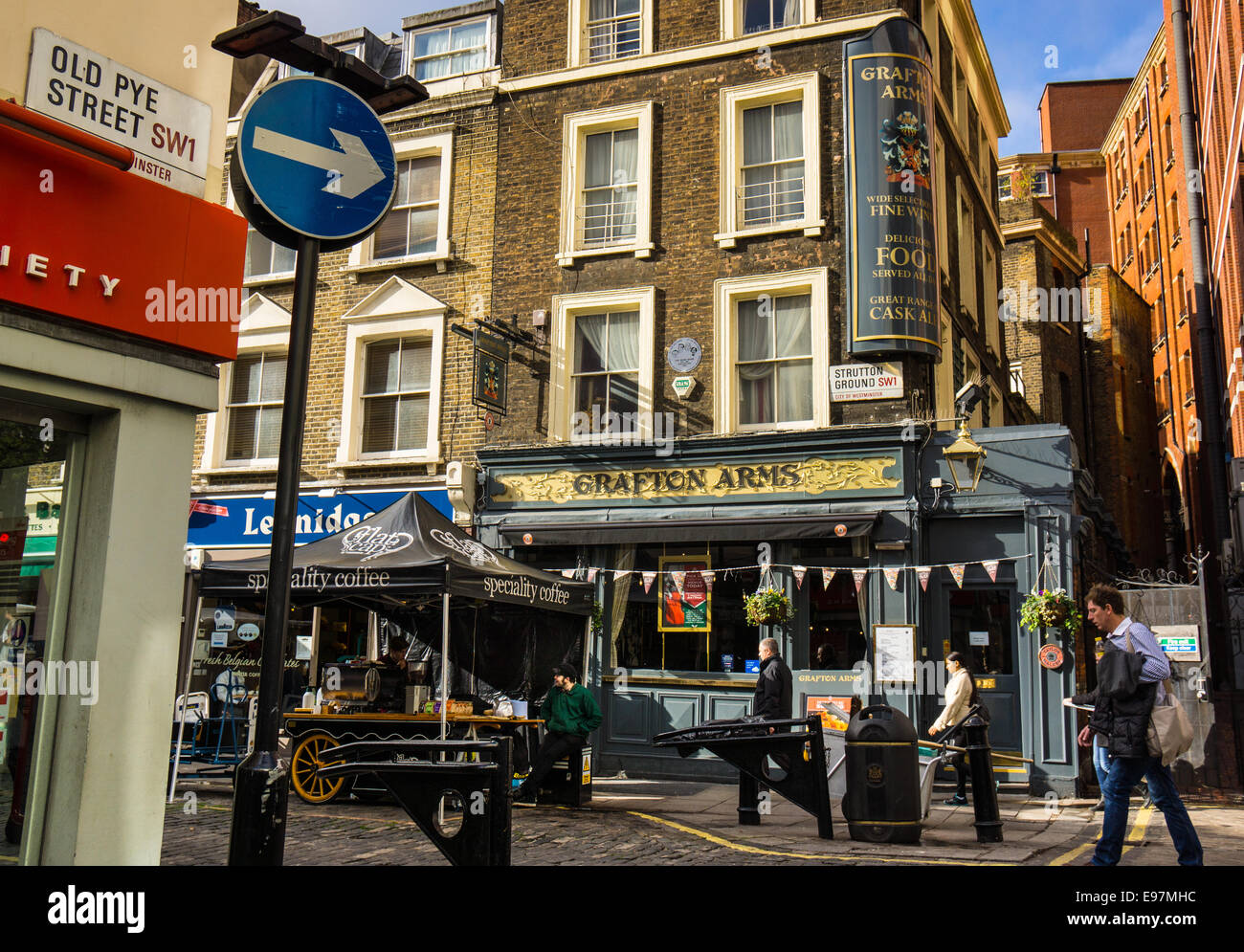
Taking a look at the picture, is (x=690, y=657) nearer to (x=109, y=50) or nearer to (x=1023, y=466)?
(x=1023, y=466)

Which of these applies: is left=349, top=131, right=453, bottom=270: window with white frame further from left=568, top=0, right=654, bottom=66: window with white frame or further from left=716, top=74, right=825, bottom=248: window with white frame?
left=716, top=74, right=825, bottom=248: window with white frame

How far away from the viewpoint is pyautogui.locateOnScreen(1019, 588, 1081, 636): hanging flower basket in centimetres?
1335

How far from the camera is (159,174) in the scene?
6094mm

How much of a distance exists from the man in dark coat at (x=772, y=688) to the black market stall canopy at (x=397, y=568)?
104 inches

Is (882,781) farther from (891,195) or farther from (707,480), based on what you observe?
(891,195)

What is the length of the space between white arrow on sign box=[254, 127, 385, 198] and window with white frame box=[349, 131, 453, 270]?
1243cm

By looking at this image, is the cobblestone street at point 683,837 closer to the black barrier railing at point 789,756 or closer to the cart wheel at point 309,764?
the cart wheel at point 309,764

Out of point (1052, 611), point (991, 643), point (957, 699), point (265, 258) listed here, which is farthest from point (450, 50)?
point (957, 699)

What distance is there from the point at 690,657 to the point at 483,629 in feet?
11.0

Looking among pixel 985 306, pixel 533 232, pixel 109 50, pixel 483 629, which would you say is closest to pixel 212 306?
pixel 109 50

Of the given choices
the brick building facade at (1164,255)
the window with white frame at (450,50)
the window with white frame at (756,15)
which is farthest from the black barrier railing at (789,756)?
the brick building facade at (1164,255)

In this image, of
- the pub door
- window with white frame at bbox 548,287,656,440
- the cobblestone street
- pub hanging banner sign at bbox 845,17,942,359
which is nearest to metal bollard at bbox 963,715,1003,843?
the cobblestone street

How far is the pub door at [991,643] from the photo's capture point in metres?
13.9
